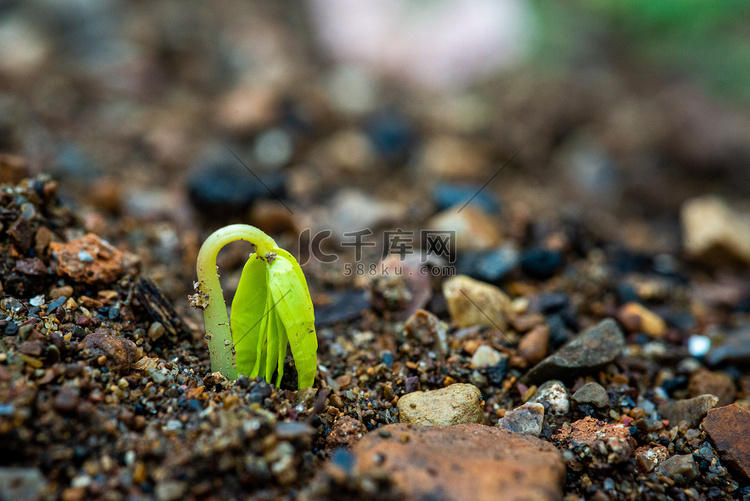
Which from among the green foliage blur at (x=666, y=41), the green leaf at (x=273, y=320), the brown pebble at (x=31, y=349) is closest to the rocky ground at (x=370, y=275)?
the brown pebble at (x=31, y=349)

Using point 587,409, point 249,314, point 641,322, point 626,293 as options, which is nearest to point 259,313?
point 249,314

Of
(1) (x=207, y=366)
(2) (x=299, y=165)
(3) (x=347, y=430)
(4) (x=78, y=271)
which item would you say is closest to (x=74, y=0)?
(2) (x=299, y=165)

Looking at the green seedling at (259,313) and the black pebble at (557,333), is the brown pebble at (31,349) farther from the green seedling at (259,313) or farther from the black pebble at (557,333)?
the black pebble at (557,333)

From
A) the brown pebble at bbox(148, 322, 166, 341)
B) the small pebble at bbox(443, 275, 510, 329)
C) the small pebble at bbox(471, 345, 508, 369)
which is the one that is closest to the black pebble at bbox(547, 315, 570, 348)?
the small pebble at bbox(443, 275, 510, 329)

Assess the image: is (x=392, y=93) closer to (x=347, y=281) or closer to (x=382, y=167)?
(x=382, y=167)

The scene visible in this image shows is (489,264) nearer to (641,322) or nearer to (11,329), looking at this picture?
(641,322)

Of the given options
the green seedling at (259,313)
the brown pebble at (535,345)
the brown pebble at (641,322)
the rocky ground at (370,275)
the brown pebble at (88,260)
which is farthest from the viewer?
the brown pebble at (641,322)

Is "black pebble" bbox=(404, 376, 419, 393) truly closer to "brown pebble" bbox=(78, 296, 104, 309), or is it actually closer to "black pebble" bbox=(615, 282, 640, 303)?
"brown pebble" bbox=(78, 296, 104, 309)
